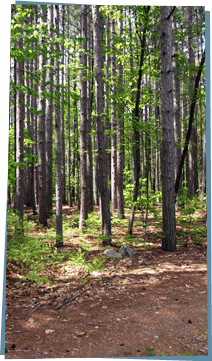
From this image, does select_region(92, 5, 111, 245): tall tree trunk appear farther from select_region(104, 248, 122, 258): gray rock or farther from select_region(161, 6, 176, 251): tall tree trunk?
select_region(161, 6, 176, 251): tall tree trunk

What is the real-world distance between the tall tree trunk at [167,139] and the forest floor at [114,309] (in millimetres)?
516

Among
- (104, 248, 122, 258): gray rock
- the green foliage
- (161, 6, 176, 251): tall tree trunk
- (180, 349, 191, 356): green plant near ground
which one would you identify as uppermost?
(161, 6, 176, 251): tall tree trunk

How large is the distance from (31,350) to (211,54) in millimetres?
4173

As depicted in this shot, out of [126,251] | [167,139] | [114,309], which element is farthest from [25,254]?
[167,139]

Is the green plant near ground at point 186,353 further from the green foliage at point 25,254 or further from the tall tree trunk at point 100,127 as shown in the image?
the tall tree trunk at point 100,127

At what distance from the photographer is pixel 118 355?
96.6 inches

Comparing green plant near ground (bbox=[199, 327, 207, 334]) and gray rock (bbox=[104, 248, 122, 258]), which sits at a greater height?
gray rock (bbox=[104, 248, 122, 258])

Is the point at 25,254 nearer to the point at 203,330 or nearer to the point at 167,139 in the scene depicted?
the point at 203,330

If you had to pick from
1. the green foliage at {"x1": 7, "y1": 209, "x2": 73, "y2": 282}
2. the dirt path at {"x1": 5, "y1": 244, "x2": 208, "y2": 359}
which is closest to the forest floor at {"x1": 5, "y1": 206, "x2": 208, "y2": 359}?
the dirt path at {"x1": 5, "y1": 244, "x2": 208, "y2": 359}

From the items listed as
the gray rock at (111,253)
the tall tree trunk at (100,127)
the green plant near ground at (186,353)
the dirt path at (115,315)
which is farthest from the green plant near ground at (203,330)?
the tall tree trunk at (100,127)

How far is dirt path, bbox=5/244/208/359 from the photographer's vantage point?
8.15 feet

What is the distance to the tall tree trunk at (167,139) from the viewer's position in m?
4.88

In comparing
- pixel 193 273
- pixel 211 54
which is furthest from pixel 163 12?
pixel 193 273

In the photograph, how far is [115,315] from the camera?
305 cm
